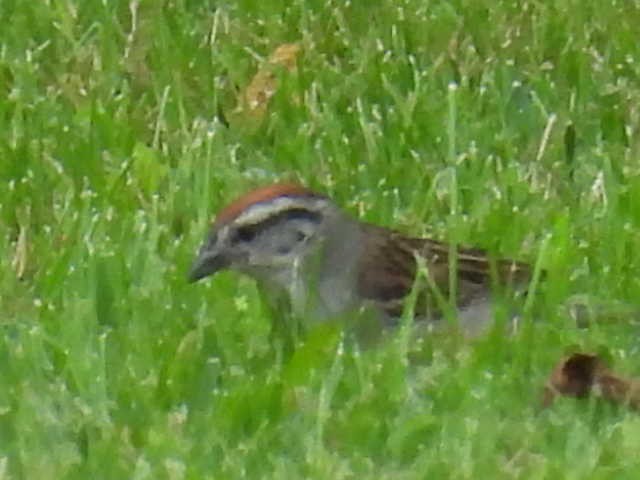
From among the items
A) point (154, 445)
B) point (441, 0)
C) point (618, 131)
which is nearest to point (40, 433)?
point (154, 445)

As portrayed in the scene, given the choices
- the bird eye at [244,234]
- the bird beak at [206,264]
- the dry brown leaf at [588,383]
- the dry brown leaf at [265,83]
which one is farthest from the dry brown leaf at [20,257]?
the dry brown leaf at [588,383]

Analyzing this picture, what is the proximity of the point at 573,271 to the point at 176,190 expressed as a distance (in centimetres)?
141

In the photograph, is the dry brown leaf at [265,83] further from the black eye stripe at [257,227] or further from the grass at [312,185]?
the black eye stripe at [257,227]

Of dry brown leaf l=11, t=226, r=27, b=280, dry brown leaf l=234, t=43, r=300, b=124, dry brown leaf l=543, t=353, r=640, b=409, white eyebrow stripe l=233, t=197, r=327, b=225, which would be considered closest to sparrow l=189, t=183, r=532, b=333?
white eyebrow stripe l=233, t=197, r=327, b=225

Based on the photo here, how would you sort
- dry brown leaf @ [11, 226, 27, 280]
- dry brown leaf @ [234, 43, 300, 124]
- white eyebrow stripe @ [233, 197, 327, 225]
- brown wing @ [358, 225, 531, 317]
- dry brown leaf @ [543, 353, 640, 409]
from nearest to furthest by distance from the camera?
dry brown leaf @ [543, 353, 640, 409] → white eyebrow stripe @ [233, 197, 327, 225] → brown wing @ [358, 225, 531, 317] → dry brown leaf @ [11, 226, 27, 280] → dry brown leaf @ [234, 43, 300, 124]

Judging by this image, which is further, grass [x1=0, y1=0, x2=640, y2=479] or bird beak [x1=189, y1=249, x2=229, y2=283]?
bird beak [x1=189, y1=249, x2=229, y2=283]

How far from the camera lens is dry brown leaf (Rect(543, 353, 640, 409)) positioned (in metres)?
5.98

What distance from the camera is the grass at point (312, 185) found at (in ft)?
18.8

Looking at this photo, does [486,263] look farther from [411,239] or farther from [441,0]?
[441,0]

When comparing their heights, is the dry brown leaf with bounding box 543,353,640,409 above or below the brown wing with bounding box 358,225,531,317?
below

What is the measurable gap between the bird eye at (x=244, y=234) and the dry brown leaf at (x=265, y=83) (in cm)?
174

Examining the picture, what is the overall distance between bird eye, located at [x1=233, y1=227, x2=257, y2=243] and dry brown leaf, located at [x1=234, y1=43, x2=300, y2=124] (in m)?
1.74

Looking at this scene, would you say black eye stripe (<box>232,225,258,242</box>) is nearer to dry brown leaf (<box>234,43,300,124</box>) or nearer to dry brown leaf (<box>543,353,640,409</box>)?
dry brown leaf (<box>543,353,640,409</box>)

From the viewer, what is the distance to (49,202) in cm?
750
